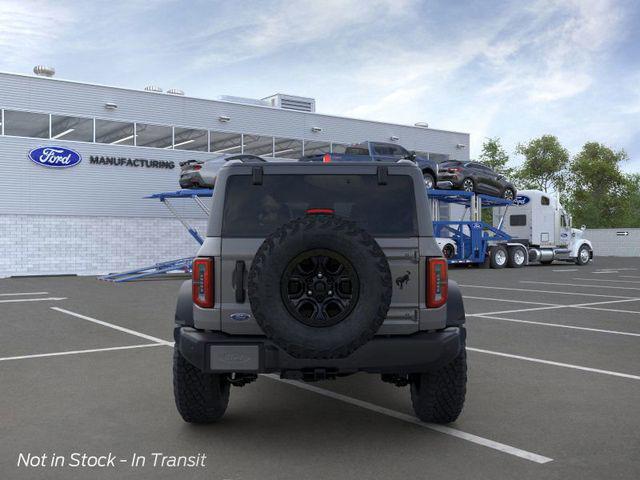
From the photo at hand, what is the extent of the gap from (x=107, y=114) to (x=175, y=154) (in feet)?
10.9

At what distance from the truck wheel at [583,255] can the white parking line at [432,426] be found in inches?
1139

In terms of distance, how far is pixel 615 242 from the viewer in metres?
49.3

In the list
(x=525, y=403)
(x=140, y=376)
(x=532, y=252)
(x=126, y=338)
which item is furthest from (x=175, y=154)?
(x=525, y=403)

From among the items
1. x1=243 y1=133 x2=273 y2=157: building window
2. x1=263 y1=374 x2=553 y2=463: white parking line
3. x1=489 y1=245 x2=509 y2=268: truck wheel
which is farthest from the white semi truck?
x1=263 y1=374 x2=553 y2=463: white parking line

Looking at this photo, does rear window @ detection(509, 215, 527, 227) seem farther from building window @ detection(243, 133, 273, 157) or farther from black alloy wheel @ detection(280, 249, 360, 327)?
black alloy wheel @ detection(280, 249, 360, 327)

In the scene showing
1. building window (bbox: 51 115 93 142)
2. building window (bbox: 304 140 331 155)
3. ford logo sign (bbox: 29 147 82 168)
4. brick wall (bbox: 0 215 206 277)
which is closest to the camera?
brick wall (bbox: 0 215 206 277)

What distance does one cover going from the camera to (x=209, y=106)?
30906mm

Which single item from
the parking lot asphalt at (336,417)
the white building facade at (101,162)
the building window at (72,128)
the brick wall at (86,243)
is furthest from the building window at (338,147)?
the parking lot asphalt at (336,417)

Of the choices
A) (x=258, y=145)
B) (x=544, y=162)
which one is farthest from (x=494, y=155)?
(x=258, y=145)

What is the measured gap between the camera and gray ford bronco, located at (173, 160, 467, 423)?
166 inches

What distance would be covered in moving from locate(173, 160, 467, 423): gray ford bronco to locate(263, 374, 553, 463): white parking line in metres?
0.10

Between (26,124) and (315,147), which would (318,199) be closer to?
(26,124)

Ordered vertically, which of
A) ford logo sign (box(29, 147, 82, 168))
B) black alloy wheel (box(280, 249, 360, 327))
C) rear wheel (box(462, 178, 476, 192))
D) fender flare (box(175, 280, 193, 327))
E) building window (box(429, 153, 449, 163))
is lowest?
fender flare (box(175, 280, 193, 327))

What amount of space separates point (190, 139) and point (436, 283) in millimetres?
26918
